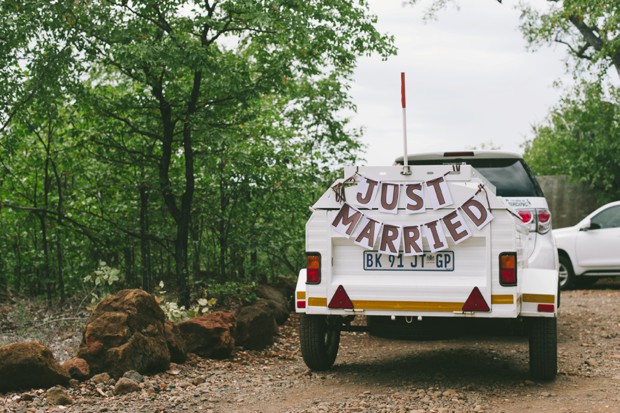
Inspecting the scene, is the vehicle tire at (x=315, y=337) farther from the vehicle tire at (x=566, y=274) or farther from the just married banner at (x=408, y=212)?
the vehicle tire at (x=566, y=274)

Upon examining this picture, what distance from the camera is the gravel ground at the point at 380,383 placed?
668 centimetres

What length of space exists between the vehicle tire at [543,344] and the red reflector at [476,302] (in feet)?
2.13

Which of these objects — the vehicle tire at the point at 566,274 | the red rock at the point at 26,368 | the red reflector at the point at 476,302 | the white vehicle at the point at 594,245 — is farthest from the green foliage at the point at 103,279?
the vehicle tire at the point at 566,274

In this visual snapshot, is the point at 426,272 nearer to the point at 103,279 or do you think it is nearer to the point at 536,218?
the point at 536,218

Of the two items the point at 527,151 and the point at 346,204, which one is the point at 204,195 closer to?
the point at 346,204

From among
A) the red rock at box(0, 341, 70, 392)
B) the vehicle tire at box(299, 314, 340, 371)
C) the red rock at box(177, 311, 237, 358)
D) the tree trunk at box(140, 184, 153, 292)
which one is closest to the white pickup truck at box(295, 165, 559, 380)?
the vehicle tire at box(299, 314, 340, 371)

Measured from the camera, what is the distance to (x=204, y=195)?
12.4m

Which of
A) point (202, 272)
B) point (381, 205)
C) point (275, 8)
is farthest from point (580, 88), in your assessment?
point (381, 205)

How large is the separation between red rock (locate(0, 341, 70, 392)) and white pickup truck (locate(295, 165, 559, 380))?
221cm

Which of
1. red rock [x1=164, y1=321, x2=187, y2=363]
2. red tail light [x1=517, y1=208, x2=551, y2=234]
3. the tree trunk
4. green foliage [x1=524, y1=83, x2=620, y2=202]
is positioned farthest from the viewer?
green foliage [x1=524, y1=83, x2=620, y2=202]

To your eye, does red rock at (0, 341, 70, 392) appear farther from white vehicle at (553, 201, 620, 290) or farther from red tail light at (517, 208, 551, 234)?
white vehicle at (553, 201, 620, 290)

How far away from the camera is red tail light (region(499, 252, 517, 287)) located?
6.96m

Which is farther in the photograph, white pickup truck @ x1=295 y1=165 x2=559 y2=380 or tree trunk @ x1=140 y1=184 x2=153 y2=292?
tree trunk @ x1=140 y1=184 x2=153 y2=292

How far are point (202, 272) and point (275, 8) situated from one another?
5.12 meters
